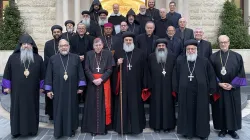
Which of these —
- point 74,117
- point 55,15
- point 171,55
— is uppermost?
point 55,15

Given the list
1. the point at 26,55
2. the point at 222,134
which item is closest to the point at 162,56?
the point at 222,134

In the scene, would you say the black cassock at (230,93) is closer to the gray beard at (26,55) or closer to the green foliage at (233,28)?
the gray beard at (26,55)

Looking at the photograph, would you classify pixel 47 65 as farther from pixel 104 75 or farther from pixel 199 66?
pixel 199 66

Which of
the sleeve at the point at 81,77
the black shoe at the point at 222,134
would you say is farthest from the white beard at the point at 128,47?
the black shoe at the point at 222,134

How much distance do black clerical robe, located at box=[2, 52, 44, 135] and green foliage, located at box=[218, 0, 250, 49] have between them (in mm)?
9410

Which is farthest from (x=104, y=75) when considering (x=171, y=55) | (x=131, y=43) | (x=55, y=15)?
(x=55, y=15)

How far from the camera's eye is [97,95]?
6.24 m

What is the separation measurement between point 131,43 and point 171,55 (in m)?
0.89

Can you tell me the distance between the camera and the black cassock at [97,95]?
246 inches

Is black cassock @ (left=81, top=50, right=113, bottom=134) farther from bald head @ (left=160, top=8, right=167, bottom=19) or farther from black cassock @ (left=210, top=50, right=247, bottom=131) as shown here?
bald head @ (left=160, top=8, right=167, bottom=19)

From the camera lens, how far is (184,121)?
5984 mm

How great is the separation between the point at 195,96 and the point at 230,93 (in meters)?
0.71

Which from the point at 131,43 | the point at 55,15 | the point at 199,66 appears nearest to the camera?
the point at 199,66

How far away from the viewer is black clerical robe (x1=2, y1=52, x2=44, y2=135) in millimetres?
5977
